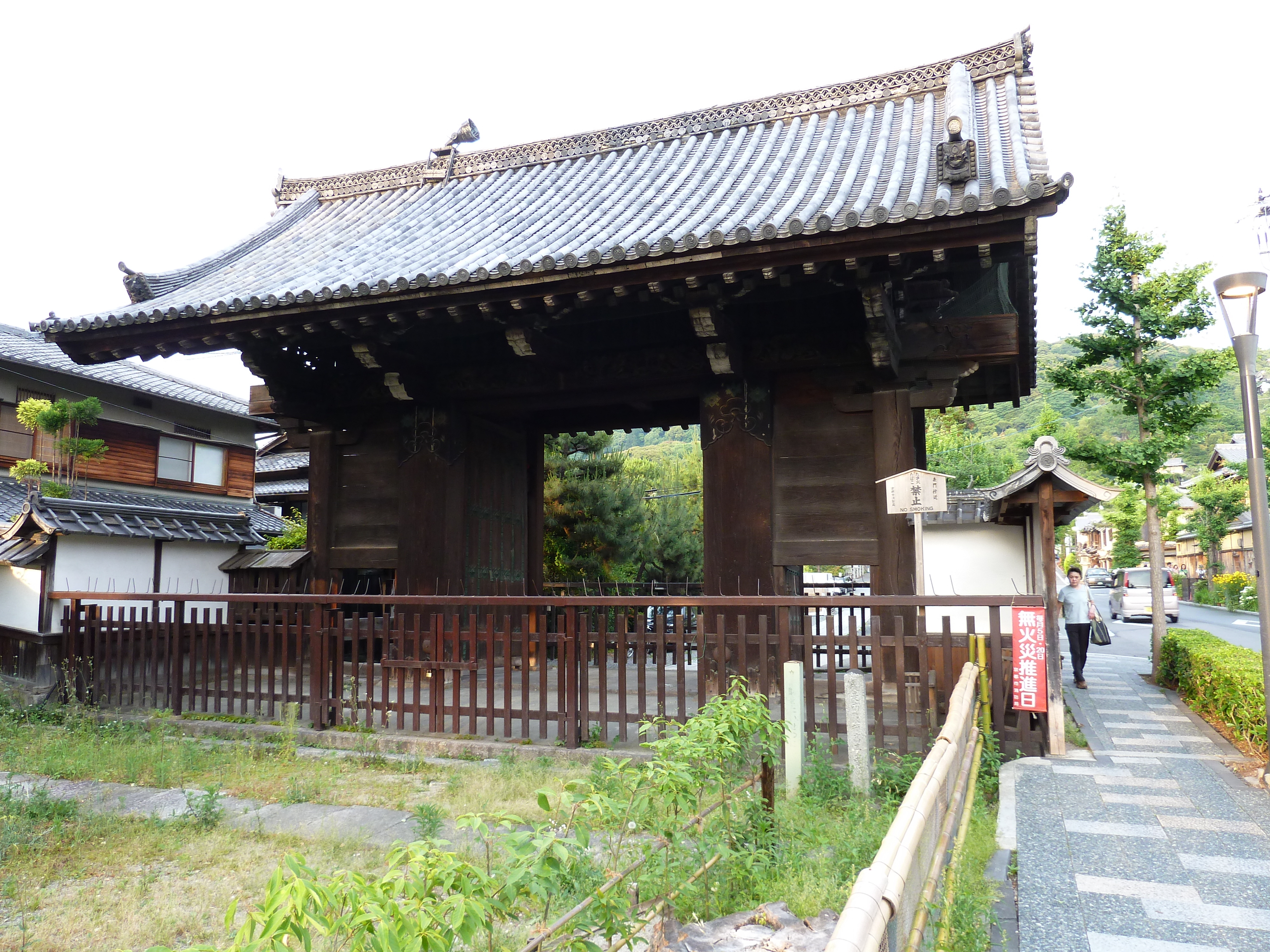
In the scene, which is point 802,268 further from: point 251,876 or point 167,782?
point 167,782

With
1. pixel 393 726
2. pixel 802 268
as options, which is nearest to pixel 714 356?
pixel 802 268

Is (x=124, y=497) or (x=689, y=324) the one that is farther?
(x=124, y=497)

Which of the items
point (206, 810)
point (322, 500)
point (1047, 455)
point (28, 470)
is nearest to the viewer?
point (206, 810)

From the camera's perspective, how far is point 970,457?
1262 inches

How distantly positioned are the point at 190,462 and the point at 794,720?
23.2 m

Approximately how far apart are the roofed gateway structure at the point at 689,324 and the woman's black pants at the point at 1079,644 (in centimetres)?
358

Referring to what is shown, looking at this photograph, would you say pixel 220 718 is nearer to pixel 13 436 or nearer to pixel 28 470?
pixel 28 470

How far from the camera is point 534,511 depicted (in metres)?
11.8

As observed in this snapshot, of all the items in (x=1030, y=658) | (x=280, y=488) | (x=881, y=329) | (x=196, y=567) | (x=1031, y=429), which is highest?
(x=1031, y=429)

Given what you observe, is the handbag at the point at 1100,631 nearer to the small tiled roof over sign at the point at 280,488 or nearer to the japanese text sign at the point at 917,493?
the japanese text sign at the point at 917,493

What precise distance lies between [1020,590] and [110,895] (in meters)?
10.1

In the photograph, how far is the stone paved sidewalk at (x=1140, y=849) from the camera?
339 centimetres

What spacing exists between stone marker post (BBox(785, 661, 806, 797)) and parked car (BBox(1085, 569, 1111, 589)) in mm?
55379

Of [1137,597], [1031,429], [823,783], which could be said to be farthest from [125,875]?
[1031,429]
